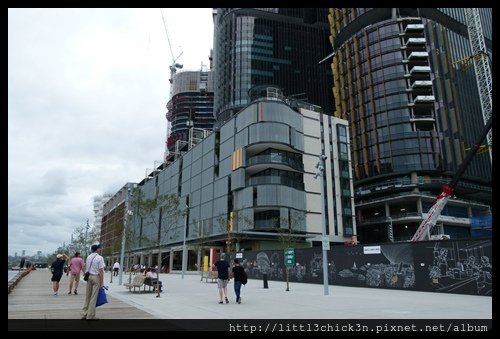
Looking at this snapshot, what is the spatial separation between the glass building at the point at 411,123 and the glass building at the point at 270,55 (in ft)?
66.9

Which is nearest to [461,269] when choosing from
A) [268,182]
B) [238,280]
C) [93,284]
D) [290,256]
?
[238,280]

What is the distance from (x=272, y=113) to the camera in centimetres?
5819

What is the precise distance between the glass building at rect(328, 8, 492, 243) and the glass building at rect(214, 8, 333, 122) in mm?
20397

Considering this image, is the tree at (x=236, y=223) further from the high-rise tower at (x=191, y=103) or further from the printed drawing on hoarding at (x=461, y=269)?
the high-rise tower at (x=191, y=103)

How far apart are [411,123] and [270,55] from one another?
144ft

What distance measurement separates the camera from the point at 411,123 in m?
81.6

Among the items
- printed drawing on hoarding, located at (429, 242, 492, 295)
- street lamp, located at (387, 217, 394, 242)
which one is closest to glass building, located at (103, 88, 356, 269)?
street lamp, located at (387, 217, 394, 242)

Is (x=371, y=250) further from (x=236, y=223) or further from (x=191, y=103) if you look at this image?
(x=191, y=103)

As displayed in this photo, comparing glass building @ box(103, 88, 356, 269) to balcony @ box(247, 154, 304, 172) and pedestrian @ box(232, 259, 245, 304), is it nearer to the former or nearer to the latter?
balcony @ box(247, 154, 304, 172)

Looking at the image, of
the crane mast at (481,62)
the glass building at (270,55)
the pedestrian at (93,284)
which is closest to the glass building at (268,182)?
the crane mast at (481,62)

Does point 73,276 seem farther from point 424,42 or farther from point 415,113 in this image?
point 424,42

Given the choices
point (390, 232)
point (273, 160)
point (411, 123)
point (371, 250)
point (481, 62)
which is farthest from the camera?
point (411, 123)

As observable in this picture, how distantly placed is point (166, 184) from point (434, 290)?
7345 centimetres

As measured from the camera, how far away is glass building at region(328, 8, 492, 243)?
78.3m
